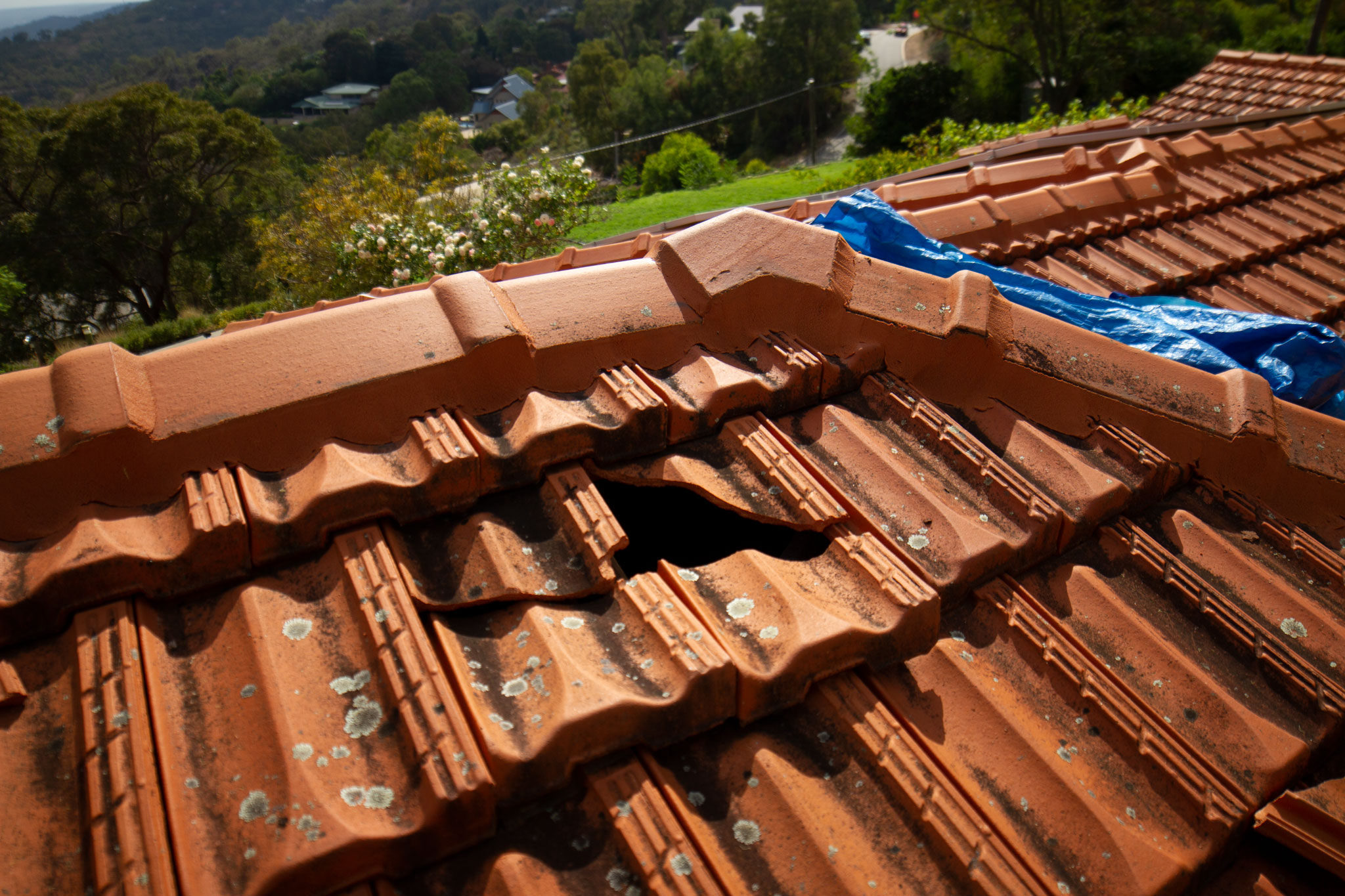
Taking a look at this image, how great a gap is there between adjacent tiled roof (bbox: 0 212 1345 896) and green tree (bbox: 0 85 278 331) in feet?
106

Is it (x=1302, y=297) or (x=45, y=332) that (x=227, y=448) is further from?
(x=45, y=332)

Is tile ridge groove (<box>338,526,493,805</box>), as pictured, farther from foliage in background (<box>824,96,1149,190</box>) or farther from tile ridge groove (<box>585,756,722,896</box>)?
foliage in background (<box>824,96,1149,190</box>)

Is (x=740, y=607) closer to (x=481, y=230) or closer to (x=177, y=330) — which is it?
(x=481, y=230)

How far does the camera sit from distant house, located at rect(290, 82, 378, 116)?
3332 inches

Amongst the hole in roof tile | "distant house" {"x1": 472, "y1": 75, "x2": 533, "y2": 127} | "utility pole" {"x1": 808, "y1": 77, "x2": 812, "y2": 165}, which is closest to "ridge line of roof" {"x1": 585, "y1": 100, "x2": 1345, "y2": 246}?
the hole in roof tile

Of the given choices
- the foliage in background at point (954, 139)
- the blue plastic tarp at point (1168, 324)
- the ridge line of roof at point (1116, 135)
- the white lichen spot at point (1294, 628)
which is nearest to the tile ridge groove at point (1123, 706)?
the white lichen spot at point (1294, 628)

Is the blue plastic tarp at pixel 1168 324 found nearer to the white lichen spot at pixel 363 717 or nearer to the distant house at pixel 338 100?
the white lichen spot at pixel 363 717

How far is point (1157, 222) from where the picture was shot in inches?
177

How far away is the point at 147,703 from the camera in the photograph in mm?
1377

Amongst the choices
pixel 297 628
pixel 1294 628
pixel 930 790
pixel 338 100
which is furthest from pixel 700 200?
pixel 338 100

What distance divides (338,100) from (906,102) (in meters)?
79.0

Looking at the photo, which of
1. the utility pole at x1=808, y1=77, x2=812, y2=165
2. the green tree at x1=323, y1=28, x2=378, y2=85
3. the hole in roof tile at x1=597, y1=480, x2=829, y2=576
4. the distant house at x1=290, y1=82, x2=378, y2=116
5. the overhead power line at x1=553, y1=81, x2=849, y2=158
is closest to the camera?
the hole in roof tile at x1=597, y1=480, x2=829, y2=576

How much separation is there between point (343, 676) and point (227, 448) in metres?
0.64

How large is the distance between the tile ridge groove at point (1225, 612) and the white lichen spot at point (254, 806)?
2050mm
